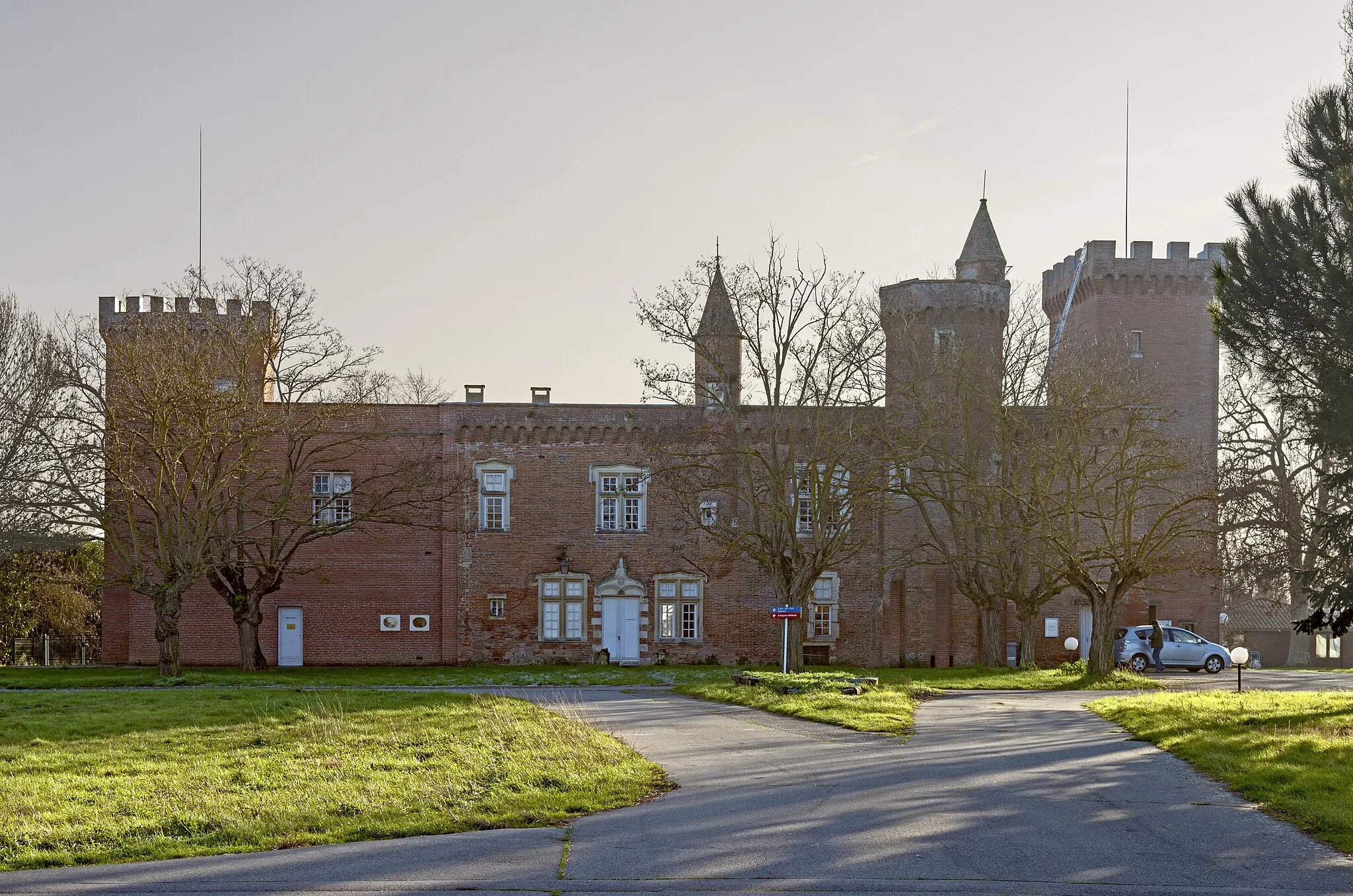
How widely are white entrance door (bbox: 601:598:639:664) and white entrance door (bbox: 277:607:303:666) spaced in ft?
31.7

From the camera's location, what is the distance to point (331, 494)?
45.8 metres

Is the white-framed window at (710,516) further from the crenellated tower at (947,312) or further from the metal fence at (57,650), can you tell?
the metal fence at (57,650)

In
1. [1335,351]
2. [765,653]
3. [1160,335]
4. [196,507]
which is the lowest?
[765,653]

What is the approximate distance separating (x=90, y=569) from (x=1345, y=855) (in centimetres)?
4829

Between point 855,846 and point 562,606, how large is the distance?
3581cm

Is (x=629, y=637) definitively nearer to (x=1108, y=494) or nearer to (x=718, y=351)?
(x=718, y=351)

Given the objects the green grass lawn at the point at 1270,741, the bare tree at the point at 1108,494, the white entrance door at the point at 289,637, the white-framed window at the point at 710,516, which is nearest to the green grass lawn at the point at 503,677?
the bare tree at the point at 1108,494

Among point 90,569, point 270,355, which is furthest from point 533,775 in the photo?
point 90,569

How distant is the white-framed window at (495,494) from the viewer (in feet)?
153

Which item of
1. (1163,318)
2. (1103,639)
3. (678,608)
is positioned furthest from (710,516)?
(1163,318)

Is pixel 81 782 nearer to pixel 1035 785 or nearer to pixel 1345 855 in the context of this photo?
pixel 1035 785

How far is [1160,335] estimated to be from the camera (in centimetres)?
5531

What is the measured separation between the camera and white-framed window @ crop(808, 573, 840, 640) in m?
46.5

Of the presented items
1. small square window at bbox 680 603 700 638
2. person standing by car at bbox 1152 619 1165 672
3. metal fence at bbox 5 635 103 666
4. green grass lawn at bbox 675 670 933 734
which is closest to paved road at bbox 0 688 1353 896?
green grass lawn at bbox 675 670 933 734
